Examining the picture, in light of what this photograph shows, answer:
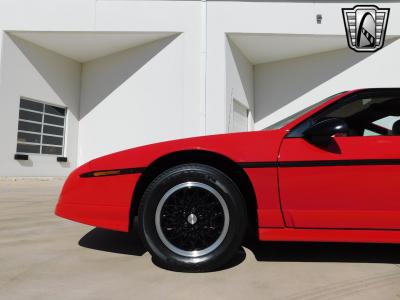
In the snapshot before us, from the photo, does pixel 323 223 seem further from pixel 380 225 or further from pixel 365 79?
pixel 365 79

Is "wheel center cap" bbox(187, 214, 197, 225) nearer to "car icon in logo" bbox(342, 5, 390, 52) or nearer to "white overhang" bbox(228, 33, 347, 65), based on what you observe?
"white overhang" bbox(228, 33, 347, 65)

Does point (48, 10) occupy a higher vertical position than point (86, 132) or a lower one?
higher

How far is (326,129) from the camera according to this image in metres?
2.18

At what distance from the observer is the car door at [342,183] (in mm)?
2162

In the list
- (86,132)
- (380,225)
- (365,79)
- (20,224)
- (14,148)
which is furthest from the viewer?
(86,132)

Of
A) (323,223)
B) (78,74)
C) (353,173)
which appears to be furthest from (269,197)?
(78,74)

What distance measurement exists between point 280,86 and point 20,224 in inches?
405

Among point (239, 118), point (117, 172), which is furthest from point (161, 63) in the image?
point (117, 172)

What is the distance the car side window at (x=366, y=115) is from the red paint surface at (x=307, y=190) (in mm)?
231

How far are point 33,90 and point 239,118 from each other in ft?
20.9

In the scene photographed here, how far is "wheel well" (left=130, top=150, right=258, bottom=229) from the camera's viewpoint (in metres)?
2.34

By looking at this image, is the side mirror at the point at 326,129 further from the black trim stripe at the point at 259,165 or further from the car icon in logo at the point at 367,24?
the car icon in logo at the point at 367,24

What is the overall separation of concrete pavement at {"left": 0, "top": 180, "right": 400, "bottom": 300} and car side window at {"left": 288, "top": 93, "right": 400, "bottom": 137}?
87 cm

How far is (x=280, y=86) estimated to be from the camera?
12.3 metres
